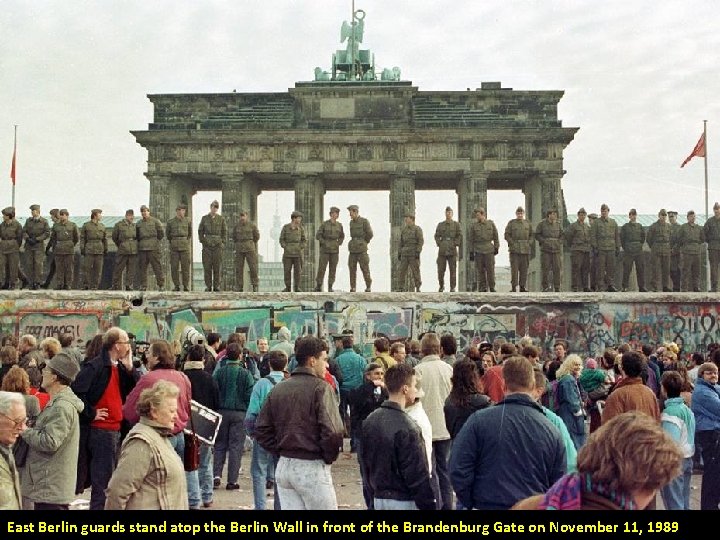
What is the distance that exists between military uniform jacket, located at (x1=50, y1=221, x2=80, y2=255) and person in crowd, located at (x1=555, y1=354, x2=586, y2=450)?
41.6 ft

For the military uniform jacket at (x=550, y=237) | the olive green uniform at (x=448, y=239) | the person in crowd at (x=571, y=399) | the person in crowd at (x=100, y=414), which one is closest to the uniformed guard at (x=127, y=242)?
the olive green uniform at (x=448, y=239)

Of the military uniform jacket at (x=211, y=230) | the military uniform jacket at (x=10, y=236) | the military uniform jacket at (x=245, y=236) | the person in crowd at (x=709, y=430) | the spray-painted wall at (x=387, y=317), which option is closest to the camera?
the person in crowd at (x=709, y=430)

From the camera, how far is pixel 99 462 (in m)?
8.25

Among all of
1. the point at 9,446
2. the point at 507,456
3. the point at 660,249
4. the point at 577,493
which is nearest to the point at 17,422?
the point at 9,446

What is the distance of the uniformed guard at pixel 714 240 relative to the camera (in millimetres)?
20453

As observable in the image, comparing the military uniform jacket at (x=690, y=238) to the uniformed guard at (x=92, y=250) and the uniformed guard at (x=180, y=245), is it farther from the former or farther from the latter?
the uniformed guard at (x=92, y=250)

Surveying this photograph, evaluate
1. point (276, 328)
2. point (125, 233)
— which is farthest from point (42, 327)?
point (276, 328)

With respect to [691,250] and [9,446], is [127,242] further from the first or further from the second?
[9,446]

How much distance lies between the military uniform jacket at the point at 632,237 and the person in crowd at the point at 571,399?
11.0 metres

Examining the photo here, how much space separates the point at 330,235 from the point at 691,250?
805 cm

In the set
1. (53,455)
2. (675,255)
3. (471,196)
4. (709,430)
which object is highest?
(471,196)

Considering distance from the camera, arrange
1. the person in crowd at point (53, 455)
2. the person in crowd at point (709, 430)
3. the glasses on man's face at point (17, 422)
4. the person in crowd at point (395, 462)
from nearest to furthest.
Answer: the glasses on man's face at point (17, 422) < the person in crowd at point (395, 462) < the person in crowd at point (53, 455) < the person in crowd at point (709, 430)

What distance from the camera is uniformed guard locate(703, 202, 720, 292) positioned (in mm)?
20453
